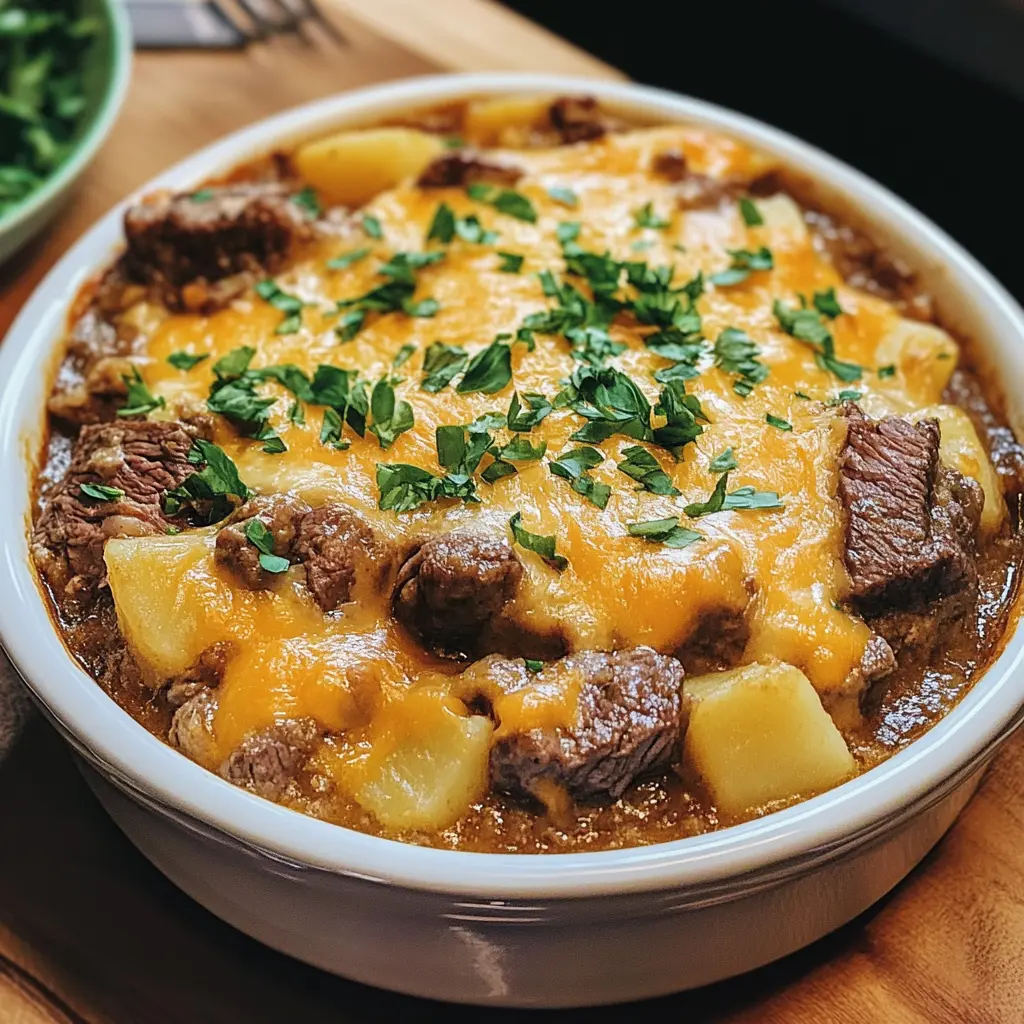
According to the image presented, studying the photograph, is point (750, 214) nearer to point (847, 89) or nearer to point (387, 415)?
point (387, 415)

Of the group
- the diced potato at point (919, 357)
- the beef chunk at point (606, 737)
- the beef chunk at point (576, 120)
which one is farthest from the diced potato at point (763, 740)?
the beef chunk at point (576, 120)

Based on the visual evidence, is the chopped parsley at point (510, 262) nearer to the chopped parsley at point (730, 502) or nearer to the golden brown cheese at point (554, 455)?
the golden brown cheese at point (554, 455)

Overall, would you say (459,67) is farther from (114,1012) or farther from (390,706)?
(114,1012)

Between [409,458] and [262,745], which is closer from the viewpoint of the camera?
[262,745]

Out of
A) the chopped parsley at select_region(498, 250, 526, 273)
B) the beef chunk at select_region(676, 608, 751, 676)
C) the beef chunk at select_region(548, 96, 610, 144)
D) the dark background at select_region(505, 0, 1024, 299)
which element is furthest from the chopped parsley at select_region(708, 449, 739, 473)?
the dark background at select_region(505, 0, 1024, 299)

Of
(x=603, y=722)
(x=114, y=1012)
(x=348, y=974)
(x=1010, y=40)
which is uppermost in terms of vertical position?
(x=1010, y=40)

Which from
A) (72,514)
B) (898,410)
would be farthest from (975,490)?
(72,514)

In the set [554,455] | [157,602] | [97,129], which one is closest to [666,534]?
[554,455]
